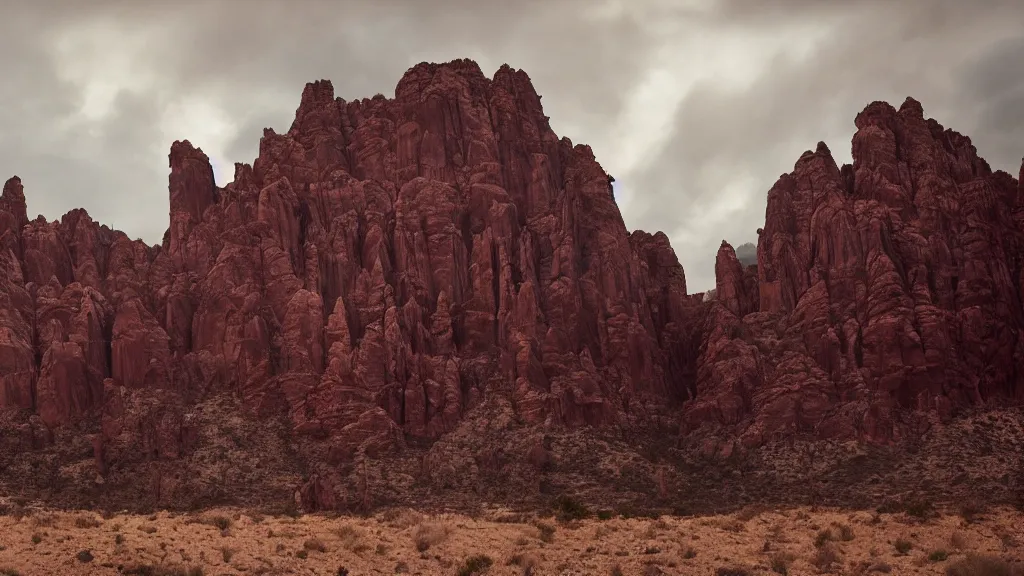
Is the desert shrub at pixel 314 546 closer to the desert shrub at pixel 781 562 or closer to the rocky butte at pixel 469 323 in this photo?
the desert shrub at pixel 781 562

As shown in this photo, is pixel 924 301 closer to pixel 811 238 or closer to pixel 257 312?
pixel 811 238

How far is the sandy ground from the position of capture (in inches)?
2452

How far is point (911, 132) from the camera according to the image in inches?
6122

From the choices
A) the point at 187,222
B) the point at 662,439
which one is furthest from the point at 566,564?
the point at 187,222

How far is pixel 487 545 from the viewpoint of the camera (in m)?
72.2

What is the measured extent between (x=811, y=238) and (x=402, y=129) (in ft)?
193

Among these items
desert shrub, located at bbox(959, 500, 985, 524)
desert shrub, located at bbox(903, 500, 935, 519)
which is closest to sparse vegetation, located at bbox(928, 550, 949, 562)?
desert shrub, located at bbox(959, 500, 985, 524)

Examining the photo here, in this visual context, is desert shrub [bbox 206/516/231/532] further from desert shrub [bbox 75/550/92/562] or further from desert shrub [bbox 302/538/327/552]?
desert shrub [bbox 75/550/92/562]

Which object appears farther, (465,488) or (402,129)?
(402,129)

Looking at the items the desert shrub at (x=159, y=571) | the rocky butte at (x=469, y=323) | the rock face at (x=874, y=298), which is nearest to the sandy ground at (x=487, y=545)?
the desert shrub at (x=159, y=571)

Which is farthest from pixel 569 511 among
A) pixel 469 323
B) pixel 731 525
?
pixel 469 323

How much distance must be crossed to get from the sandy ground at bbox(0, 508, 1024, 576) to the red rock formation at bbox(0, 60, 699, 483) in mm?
51602

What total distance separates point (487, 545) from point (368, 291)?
7751cm

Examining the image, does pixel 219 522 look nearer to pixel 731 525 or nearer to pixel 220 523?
pixel 220 523
